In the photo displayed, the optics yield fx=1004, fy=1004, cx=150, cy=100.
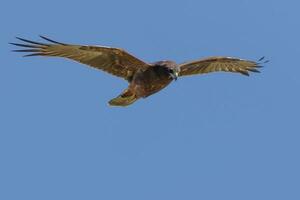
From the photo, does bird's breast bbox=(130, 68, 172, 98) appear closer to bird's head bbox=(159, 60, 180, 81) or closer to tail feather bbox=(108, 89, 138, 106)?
bird's head bbox=(159, 60, 180, 81)

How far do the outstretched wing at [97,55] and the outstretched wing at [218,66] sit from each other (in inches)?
57.8

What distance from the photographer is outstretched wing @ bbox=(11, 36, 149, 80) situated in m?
21.9

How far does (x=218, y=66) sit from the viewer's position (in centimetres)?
2475

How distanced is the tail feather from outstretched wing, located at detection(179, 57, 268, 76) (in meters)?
1.58

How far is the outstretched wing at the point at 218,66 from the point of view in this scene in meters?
23.9

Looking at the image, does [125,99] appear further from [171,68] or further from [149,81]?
[171,68]

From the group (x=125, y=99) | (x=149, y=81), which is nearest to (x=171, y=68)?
(x=149, y=81)

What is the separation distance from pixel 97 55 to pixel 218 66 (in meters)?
3.70

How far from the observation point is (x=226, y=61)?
80.8 ft

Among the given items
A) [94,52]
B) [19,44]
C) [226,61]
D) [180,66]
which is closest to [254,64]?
[226,61]

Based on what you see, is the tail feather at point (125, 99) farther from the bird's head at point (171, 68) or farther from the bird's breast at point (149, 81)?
the bird's head at point (171, 68)

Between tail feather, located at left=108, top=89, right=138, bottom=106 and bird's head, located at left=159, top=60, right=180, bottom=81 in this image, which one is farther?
tail feather, located at left=108, top=89, right=138, bottom=106

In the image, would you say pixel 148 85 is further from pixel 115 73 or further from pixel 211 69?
pixel 211 69

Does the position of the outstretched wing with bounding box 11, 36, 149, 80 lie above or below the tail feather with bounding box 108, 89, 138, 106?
above
